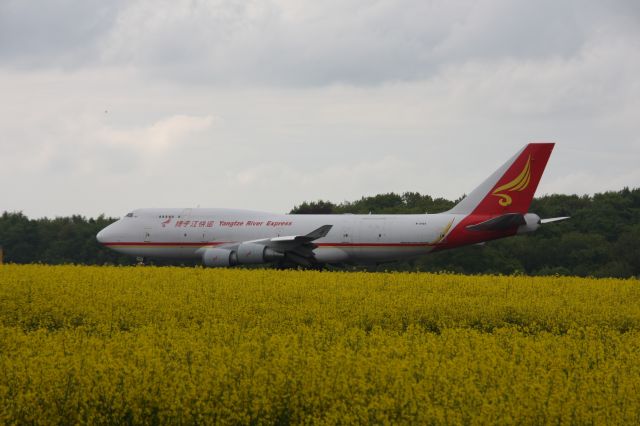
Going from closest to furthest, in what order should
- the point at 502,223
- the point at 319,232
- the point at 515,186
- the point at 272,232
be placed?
the point at 502,223 → the point at 515,186 → the point at 319,232 → the point at 272,232

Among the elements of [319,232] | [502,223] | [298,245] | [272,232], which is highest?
[272,232]

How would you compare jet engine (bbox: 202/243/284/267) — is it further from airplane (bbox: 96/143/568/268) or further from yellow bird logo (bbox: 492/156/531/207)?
yellow bird logo (bbox: 492/156/531/207)

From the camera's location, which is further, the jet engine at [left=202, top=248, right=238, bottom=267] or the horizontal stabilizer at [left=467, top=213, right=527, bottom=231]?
the jet engine at [left=202, top=248, right=238, bottom=267]

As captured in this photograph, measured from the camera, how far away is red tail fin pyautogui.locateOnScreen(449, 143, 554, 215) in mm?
41219

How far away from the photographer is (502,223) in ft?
130

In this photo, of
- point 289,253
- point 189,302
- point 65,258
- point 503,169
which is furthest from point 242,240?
point 65,258

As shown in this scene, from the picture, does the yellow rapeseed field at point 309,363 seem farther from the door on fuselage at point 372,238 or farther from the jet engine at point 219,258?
the jet engine at point 219,258

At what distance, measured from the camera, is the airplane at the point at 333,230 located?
4131 centimetres

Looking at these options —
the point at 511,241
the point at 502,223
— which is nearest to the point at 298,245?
the point at 502,223

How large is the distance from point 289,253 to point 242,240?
2980 millimetres

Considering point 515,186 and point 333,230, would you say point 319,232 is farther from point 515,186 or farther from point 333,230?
point 515,186

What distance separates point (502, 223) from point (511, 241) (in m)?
38.6

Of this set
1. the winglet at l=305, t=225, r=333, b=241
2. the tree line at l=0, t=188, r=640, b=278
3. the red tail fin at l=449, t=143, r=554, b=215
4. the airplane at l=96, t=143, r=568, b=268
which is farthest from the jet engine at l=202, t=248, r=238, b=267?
the tree line at l=0, t=188, r=640, b=278

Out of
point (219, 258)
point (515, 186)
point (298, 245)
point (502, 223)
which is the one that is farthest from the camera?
point (298, 245)
